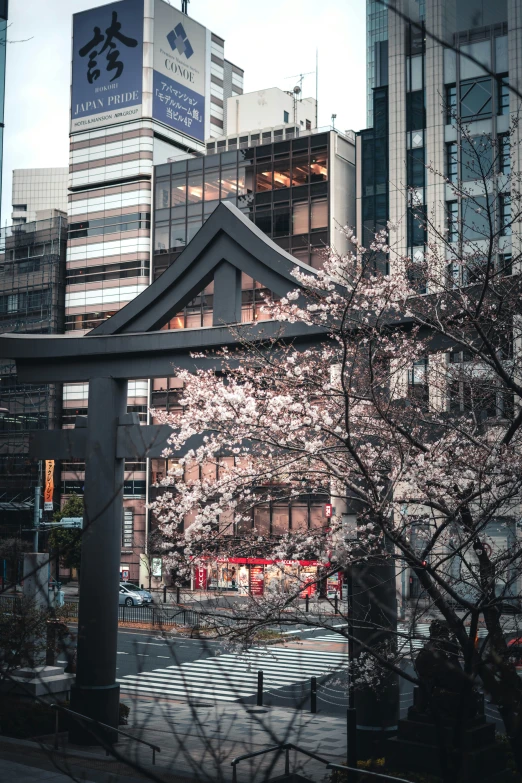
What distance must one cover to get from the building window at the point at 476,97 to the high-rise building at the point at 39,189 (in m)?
76.6

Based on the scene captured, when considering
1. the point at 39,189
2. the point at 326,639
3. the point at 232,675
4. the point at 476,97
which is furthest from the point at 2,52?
the point at 39,189

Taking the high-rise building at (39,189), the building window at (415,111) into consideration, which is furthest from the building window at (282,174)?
the high-rise building at (39,189)

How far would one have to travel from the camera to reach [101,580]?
1340cm

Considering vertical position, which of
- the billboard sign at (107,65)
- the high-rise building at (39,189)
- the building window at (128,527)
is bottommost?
the building window at (128,527)

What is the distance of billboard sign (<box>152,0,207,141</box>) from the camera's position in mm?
69250

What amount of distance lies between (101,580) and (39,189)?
358ft

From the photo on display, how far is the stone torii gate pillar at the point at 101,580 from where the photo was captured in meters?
13.2

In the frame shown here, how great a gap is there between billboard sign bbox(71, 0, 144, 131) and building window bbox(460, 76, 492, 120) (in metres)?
29.6

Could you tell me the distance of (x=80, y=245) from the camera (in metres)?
65.8

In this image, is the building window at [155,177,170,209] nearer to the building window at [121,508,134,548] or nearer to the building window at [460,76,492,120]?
the building window at [121,508,134,548]

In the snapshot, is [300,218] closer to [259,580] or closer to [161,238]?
[161,238]

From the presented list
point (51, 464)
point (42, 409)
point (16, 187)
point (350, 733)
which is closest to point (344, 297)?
point (350, 733)

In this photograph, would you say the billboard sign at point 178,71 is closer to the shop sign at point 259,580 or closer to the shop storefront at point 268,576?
the shop sign at point 259,580

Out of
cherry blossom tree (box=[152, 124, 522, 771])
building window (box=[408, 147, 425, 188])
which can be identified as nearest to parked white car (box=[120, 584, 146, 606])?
building window (box=[408, 147, 425, 188])
